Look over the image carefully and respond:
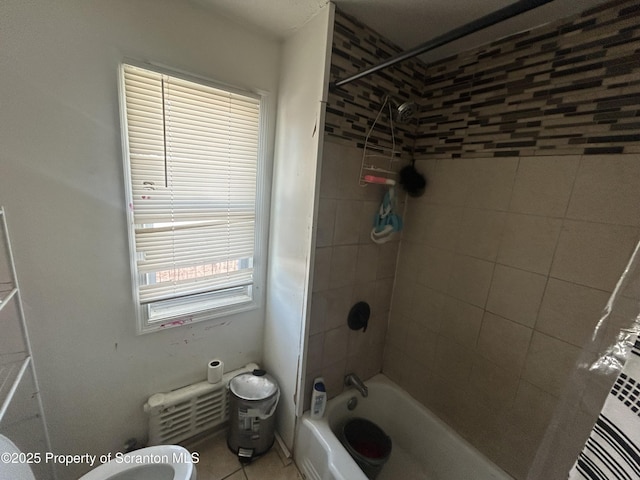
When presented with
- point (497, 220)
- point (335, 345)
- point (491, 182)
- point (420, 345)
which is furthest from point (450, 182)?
point (335, 345)

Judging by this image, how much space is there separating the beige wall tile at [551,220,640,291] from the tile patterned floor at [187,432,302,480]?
1590 mm

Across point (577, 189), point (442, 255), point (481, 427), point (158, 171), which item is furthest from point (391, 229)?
point (158, 171)

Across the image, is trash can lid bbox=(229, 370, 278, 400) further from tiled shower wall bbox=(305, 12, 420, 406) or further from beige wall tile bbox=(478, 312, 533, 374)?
beige wall tile bbox=(478, 312, 533, 374)

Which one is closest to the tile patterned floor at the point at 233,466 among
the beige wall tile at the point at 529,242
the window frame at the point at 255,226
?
the window frame at the point at 255,226

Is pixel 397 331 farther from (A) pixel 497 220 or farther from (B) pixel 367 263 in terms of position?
(A) pixel 497 220

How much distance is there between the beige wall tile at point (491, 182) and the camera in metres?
1.12

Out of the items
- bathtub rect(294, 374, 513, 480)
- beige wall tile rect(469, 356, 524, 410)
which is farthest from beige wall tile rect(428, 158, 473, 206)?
bathtub rect(294, 374, 513, 480)

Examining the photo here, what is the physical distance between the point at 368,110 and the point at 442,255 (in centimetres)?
85

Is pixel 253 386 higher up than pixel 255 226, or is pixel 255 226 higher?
pixel 255 226

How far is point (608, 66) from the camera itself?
0.87 meters

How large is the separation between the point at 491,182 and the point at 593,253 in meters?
0.46

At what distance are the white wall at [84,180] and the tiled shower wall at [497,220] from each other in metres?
0.66

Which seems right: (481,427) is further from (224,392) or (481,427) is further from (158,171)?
(158,171)

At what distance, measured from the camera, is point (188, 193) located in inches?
47.0
